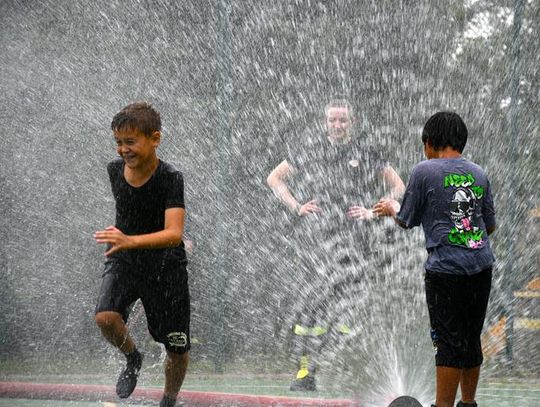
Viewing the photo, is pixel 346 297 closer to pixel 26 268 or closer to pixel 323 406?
pixel 323 406

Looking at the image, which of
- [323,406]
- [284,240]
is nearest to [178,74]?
[284,240]

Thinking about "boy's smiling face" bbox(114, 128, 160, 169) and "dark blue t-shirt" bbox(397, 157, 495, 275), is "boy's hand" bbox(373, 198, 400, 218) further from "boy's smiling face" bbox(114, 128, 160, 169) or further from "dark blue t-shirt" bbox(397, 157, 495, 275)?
"boy's smiling face" bbox(114, 128, 160, 169)

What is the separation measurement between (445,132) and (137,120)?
133 cm

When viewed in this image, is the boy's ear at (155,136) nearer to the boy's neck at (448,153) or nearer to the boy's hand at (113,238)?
the boy's hand at (113,238)

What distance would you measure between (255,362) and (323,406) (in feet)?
9.96

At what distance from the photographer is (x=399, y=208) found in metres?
4.14

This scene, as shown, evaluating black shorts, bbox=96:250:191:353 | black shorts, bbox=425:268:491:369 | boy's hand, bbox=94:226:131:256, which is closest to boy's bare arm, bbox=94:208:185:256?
boy's hand, bbox=94:226:131:256

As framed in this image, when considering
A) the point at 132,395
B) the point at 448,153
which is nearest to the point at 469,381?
the point at 448,153

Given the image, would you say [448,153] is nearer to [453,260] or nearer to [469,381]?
[453,260]

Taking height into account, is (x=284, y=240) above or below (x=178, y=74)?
below

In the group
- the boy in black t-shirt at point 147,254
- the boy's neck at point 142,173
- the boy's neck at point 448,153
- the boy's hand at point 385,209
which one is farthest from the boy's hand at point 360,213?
the boy's neck at point 142,173

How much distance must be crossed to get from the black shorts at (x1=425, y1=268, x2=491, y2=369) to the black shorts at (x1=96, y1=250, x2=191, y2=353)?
1144 mm

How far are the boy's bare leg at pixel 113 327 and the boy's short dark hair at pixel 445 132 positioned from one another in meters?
1.59

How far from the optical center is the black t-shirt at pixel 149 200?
14.1 ft
